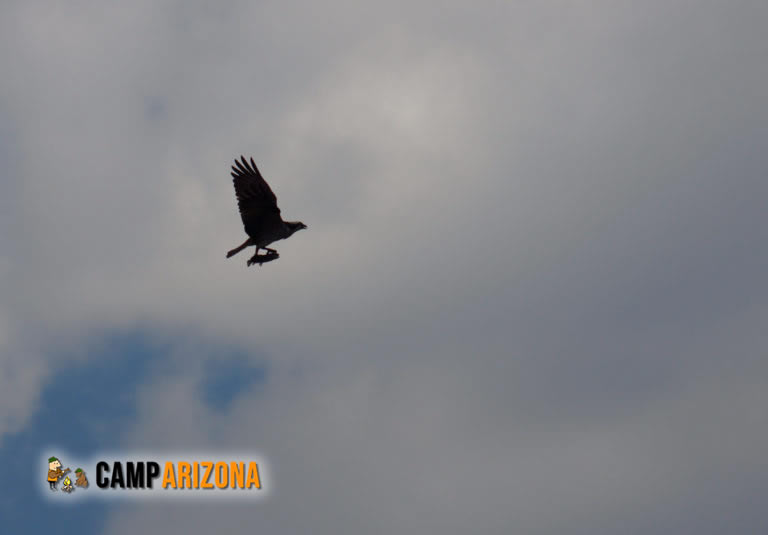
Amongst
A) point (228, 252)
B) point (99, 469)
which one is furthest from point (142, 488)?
point (228, 252)

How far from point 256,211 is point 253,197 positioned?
2.23 ft

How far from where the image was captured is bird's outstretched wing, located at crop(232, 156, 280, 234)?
5669 centimetres

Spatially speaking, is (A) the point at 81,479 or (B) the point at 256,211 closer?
(B) the point at 256,211

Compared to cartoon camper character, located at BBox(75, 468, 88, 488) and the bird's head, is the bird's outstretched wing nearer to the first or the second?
the bird's head

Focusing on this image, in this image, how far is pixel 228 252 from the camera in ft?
190

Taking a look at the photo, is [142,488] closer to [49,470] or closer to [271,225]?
[49,470]

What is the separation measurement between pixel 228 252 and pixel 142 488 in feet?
47.8

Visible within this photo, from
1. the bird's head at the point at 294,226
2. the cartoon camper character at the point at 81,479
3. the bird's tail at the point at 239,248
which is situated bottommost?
the cartoon camper character at the point at 81,479

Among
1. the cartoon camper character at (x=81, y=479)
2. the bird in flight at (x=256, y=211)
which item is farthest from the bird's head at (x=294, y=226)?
the cartoon camper character at (x=81, y=479)

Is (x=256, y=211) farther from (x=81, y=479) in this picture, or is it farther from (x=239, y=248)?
(x=81, y=479)

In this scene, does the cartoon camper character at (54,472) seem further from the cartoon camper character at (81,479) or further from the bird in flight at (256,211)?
the bird in flight at (256,211)

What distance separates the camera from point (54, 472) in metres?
65.1

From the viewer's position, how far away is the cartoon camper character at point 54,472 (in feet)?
212

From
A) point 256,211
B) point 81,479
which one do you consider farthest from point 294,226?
point 81,479
